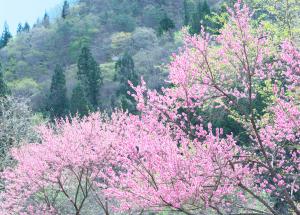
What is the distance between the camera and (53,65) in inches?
1608

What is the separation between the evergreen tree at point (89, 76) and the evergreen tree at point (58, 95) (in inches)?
60.9

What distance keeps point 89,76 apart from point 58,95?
2907 mm

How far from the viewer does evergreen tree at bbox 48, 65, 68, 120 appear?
1284 inches

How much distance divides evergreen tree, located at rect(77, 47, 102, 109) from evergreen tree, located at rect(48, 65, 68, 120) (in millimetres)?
1547

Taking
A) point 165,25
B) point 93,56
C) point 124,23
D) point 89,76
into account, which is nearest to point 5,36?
point 124,23

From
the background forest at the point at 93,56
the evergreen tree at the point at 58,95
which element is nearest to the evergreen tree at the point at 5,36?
the background forest at the point at 93,56

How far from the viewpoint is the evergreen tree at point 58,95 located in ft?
107

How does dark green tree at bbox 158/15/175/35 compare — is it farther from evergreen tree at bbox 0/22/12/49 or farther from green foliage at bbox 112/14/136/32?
evergreen tree at bbox 0/22/12/49

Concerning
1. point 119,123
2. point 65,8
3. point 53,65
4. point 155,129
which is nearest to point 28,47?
point 53,65

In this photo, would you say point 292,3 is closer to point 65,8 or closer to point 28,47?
point 28,47

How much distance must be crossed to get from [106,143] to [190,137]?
414 centimetres

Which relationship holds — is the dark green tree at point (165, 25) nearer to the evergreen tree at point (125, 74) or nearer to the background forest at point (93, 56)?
the background forest at point (93, 56)

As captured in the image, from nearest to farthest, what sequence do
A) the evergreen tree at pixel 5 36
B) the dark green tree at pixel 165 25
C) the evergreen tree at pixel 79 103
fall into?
the evergreen tree at pixel 79 103, the dark green tree at pixel 165 25, the evergreen tree at pixel 5 36

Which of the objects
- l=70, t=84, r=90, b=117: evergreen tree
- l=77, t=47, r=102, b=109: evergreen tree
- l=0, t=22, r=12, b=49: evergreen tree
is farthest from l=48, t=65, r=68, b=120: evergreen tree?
l=0, t=22, r=12, b=49: evergreen tree
